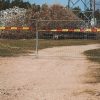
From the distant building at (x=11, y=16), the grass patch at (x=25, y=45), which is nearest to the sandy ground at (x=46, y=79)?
the grass patch at (x=25, y=45)

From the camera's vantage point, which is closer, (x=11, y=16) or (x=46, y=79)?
(x=46, y=79)

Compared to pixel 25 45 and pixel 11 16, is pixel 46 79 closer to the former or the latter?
pixel 25 45

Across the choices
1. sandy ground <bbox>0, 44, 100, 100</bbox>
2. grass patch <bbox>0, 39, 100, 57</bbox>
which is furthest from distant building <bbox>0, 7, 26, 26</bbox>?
sandy ground <bbox>0, 44, 100, 100</bbox>

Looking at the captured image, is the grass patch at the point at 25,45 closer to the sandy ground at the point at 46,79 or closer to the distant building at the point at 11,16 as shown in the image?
the sandy ground at the point at 46,79

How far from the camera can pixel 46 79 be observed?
1448 centimetres

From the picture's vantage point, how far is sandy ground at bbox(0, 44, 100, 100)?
39.0 ft

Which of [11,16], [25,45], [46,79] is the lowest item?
[46,79]

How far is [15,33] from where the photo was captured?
117ft

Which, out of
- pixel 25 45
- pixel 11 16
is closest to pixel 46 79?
pixel 25 45

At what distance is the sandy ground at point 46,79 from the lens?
11883mm

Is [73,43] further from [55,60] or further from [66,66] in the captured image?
[66,66]

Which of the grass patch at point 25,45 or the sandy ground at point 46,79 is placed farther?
the grass patch at point 25,45

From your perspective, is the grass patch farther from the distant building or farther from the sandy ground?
the distant building

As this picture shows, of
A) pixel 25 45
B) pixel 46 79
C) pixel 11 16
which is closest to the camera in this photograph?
pixel 46 79
